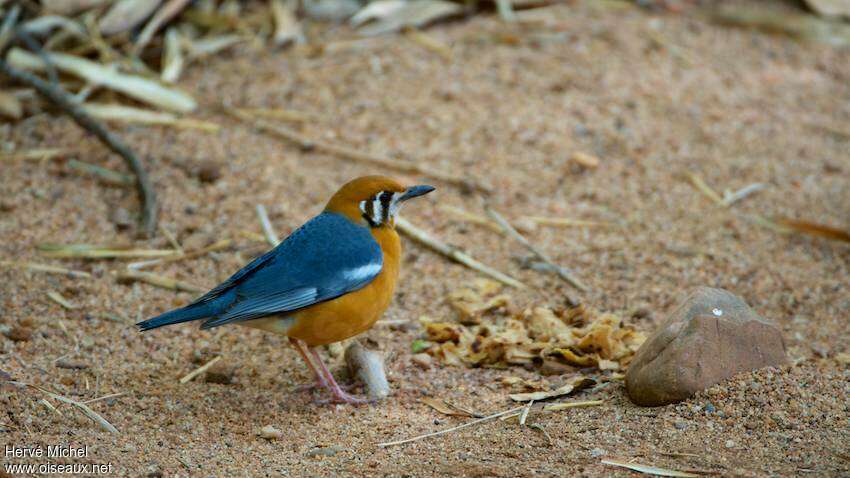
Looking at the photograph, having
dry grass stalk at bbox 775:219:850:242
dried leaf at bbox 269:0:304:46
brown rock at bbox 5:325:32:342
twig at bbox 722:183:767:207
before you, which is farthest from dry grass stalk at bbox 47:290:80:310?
dry grass stalk at bbox 775:219:850:242

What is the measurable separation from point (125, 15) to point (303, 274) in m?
4.08

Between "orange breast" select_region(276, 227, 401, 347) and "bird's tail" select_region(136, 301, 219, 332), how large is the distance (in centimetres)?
32

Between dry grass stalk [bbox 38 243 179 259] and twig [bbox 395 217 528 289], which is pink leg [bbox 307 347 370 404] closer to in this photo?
twig [bbox 395 217 528 289]

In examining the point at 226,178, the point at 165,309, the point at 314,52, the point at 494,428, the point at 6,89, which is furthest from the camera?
the point at 314,52

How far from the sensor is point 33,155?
6.59m

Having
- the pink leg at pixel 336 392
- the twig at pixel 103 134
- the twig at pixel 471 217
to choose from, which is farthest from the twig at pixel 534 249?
the twig at pixel 103 134

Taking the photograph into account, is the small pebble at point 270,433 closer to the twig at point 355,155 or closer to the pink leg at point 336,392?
the pink leg at point 336,392

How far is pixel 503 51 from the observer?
795 cm

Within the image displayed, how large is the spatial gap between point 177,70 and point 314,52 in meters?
1.07

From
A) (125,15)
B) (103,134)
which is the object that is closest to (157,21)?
(125,15)

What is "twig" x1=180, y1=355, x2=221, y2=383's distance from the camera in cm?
474

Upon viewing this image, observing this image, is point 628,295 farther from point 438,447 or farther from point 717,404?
point 438,447

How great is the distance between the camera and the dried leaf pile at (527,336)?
4809 millimetres

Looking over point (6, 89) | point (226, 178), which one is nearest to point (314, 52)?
point (226, 178)
